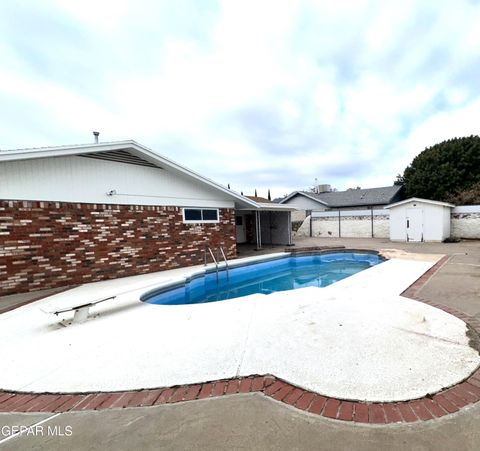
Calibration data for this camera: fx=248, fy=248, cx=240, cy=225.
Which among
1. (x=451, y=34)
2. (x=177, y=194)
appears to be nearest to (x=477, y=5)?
(x=451, y=34)

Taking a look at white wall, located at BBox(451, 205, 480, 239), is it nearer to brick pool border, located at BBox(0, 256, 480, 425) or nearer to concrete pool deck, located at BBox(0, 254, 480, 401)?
concrete pool deck, located at BBox(0, 254, 480, 401)

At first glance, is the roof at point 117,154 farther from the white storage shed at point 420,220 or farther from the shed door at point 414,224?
the shed door at point 414,224

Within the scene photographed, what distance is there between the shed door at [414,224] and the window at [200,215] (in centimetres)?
1265

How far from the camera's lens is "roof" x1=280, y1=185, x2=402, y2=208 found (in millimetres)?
25183

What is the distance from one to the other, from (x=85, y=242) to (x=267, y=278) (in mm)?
6442

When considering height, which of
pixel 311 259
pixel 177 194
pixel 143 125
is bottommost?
pixel 311 259

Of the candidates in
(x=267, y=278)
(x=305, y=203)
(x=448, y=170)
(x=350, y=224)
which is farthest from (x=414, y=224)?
(x=305, y=203)

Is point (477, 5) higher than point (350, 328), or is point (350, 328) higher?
point (477, 5)

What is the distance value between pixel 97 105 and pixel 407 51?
A: 10.8 m

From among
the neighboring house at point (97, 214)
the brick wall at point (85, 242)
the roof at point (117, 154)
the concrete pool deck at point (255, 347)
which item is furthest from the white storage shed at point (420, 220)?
the brick wall at point (85, 242)

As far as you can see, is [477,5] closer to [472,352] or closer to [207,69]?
[207,69]

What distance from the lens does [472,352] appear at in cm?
287

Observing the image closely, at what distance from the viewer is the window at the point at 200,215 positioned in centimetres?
1012

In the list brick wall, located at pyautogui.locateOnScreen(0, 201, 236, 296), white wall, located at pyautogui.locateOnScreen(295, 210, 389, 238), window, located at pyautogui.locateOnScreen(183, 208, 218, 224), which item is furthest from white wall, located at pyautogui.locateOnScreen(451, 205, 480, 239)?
brick wall, located at pyautogui.locateOnScreen(0, 201, 236, 296)
